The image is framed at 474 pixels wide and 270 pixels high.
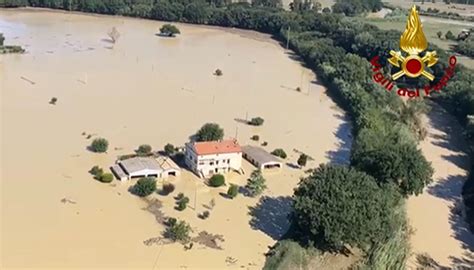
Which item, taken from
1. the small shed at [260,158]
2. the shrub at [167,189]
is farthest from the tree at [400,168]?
the shrub at [167,189]

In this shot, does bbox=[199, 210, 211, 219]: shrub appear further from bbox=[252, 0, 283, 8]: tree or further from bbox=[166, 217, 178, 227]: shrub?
bbox=[252, 0, 283, 8]: tree

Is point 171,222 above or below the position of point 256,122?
below

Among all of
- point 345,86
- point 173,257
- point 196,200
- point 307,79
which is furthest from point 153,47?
point 173,257

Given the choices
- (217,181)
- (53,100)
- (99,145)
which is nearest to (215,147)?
(217,181)

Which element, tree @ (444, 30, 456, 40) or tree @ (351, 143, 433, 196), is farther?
tree @ (444, 30, 456, 40)

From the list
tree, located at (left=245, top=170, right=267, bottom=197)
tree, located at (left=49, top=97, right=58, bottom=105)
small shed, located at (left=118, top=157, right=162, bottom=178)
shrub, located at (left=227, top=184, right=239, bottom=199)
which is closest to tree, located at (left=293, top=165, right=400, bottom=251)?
tree, located at (left=245, top=170, right=267, bottom=197)

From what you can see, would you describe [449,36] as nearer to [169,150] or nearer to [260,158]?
[260,158]

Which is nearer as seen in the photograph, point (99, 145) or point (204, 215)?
point (204, 215)
